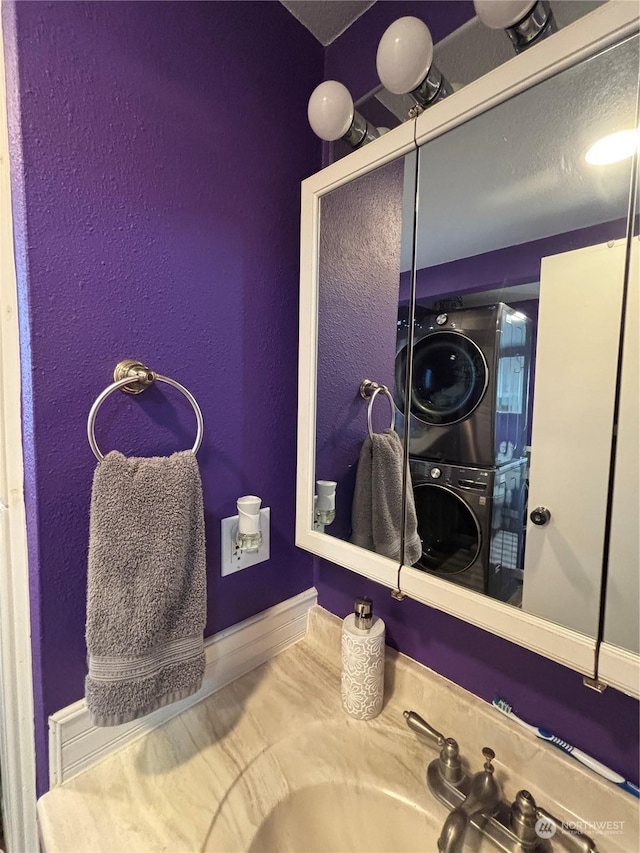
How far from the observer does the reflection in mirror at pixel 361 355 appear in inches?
30.5

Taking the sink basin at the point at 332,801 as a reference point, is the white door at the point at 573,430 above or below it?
above

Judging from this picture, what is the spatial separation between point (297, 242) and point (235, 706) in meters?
1.01

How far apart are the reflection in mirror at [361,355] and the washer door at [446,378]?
6cm

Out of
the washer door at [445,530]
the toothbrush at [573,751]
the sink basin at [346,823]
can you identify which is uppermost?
the washer door at [445,530]

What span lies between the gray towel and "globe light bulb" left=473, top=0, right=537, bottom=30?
0.78 meters

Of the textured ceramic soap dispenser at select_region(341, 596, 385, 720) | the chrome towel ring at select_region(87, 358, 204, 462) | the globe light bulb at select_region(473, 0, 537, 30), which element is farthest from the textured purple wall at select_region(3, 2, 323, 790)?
the globe light bulb at select_region(473, 0, 537, 30)

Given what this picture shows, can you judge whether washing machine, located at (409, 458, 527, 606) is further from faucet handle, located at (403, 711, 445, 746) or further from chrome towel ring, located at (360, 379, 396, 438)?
faucet handle, located at (403, 711, 445, 746)

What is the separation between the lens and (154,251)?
2.16 feet

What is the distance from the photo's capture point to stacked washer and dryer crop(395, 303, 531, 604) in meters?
0.62

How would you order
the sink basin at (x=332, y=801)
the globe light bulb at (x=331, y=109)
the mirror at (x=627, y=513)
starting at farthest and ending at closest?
the globe light bulb at (x=331, y=109)
the sink basin at (x=332, y=801)
the mirror at (x=627, y=513)

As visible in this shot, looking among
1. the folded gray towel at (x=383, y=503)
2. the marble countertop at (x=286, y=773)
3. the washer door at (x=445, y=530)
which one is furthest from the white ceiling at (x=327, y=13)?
the marble countertop at (x=286, y=773)

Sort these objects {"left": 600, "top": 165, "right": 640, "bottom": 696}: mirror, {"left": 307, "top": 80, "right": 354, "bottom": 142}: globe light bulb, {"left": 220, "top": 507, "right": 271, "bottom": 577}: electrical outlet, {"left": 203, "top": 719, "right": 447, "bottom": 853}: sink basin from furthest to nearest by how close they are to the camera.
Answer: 1. {"left": 220, "top": 507, "right": 271, "bottom": 577}: electrical outlet
2. {"left": 307, "top": 80, "right": 354, "bottom": 142}: globe light bulb
3. {"left": 203, "top": 719, "right": 447, "bottom": 853}: sink basin
4. {"left": 600, "top": 165, "right": 640, "bottom": 696}: mirror

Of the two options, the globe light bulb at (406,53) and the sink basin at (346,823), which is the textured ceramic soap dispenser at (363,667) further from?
the globe light bulb at (406,53)

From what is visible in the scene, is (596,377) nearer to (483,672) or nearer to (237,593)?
(483,672)
